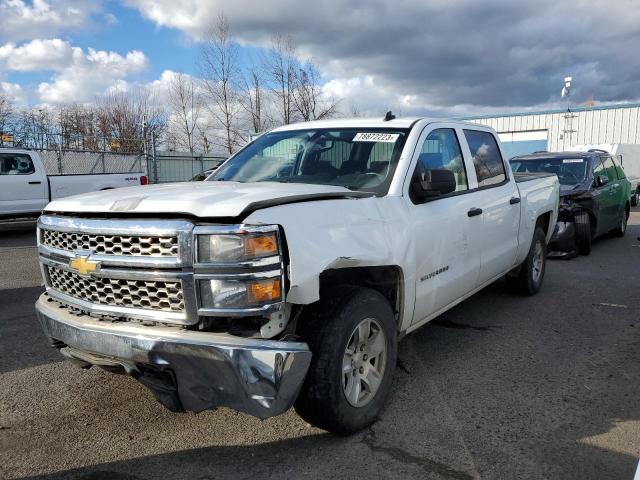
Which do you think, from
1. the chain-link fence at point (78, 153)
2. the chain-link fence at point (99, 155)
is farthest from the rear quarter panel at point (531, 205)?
the chain-link fence at point (78, 153)

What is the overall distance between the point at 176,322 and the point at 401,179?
1792mm

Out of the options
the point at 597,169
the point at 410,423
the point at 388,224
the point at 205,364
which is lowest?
the point at 410,423

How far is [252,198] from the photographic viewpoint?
106 inches

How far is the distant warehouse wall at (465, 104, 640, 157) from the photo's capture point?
100.0 ft

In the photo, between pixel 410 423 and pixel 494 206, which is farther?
pixel 494 206

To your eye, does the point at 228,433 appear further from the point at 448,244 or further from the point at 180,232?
the point at 448,244

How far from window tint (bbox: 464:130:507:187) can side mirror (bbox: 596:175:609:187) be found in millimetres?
5187

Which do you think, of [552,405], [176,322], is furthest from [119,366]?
[552,405]

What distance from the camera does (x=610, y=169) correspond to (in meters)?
10.7

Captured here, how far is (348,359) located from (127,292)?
1.25m

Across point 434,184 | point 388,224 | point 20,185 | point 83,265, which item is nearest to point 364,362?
point 388,224

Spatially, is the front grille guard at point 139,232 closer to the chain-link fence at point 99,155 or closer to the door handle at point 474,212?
the door handle at point 474,212

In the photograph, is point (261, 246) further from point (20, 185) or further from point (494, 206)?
point (20, 185)

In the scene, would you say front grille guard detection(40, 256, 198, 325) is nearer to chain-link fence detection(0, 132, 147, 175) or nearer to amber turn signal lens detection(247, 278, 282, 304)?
amber turn signal lens detection(247, 278, 282, 304)
